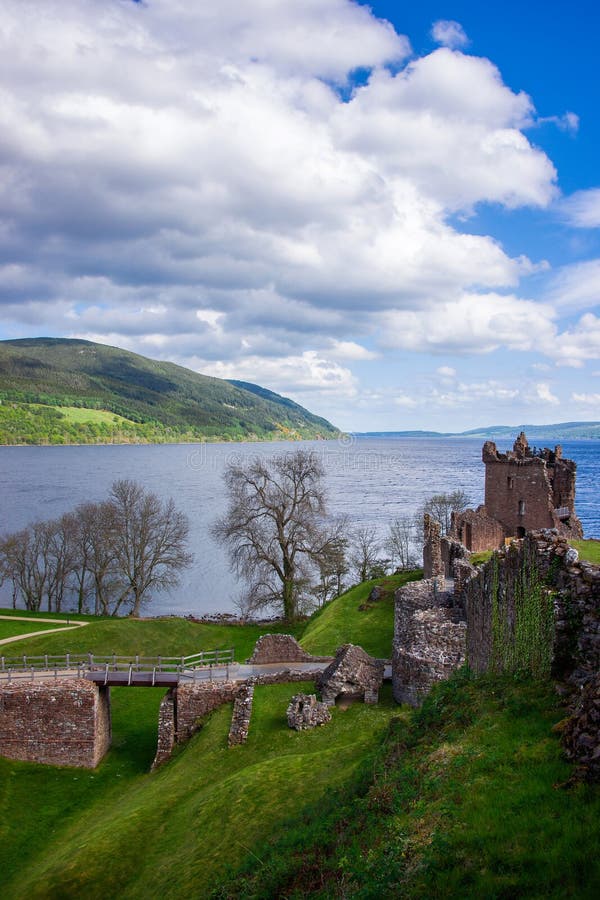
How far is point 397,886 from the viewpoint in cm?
704

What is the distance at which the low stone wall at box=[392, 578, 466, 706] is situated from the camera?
21484 mm

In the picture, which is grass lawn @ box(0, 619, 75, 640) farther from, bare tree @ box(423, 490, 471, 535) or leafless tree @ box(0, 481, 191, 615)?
bare tree @ box(423, 490, 471, 535)

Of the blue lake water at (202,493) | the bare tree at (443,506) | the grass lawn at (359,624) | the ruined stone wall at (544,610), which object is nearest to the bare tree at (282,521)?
the grass lawn at (359,624)

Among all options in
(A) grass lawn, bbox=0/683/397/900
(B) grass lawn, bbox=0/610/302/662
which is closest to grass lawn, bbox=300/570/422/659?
(B) grass lawn, bbox=0/610/302/662

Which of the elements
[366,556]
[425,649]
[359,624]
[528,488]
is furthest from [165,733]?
[366,556]

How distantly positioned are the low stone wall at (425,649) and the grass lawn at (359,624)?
7709 millimetres

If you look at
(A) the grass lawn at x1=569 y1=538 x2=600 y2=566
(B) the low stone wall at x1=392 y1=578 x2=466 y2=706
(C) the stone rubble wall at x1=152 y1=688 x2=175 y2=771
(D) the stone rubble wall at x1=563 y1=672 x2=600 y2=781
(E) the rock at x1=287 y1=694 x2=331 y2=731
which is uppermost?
(D) the stone rubble wall at x1=563 y1=672 x2=600 y2=781

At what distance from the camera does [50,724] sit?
27.1 m

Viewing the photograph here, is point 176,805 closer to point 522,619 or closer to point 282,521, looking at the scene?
point 522,619

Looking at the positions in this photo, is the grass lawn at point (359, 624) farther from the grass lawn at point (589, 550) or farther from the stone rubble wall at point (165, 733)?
the grass lawn at point (589, 550)

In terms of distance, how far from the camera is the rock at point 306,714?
21859 mm

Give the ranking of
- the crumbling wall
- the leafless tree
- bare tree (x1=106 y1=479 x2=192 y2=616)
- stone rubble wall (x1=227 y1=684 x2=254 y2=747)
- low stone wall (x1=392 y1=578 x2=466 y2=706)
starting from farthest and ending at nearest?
the leafless tree, bare tree (x1=106 y1=479 x2=192 y2=616), the crumbling wall, stone rubble wall (x1=227 y1=684 x2=254 y2=747), low stone wall (x1=392 y1=578 x2=466 y2=706)

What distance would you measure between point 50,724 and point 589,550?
24968 mm

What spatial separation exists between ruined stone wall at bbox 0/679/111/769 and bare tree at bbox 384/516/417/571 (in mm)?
39528
